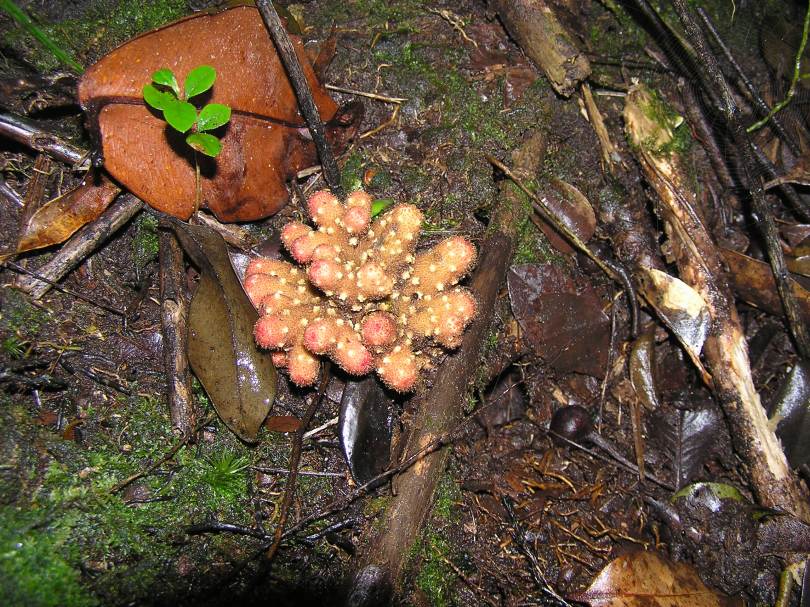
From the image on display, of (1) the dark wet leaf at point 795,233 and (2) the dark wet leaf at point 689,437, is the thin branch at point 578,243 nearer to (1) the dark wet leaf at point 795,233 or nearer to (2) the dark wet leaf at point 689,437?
(2) the dark wet leaf at point 689,437

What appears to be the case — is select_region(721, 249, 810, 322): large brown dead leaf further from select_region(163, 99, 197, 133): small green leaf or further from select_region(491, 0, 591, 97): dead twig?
select_region(163, 99, 197, 133): small green leaf

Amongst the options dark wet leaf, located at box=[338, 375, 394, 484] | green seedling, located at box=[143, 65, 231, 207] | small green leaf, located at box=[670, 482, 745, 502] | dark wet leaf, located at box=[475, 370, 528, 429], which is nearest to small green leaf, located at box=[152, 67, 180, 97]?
green seedling, located at box=[143, 65, 231, 207]

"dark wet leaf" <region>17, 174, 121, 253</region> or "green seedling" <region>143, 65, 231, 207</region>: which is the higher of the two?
"green seedling" <region>143, 65, 231, 207</region>

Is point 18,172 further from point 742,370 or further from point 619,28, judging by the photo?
point 742,370

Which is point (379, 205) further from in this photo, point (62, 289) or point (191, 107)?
point (62, 289)

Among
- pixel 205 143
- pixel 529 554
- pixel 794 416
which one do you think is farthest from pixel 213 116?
→ pixel 794 416

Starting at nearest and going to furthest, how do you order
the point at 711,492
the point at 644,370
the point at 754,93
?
the point at 711,492, the point at 644,370, the point at 754,93

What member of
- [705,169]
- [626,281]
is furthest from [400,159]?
[705,169]
